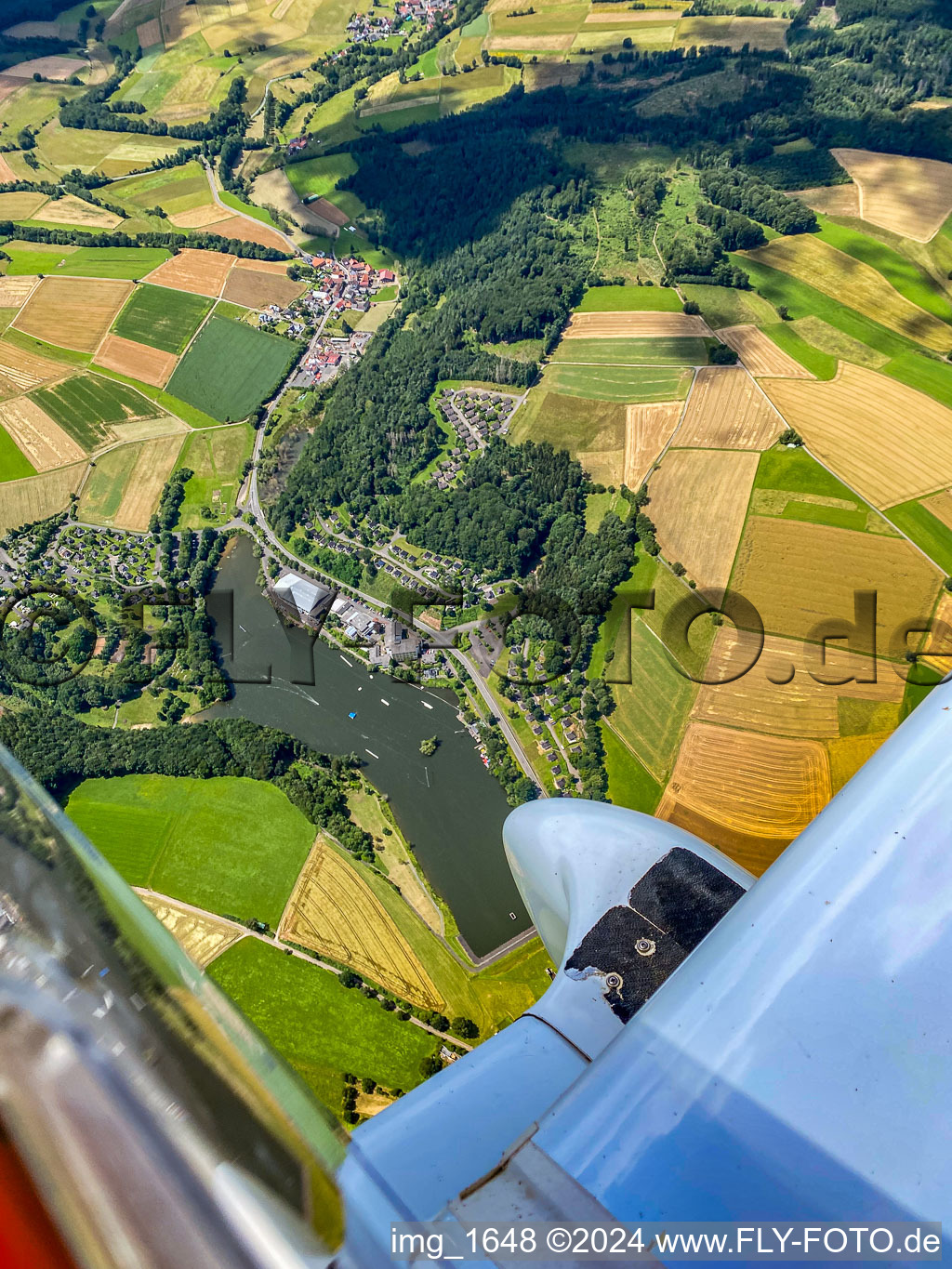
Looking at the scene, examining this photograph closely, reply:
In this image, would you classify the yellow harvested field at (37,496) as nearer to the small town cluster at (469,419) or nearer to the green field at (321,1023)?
the small town cluster at (469,419)

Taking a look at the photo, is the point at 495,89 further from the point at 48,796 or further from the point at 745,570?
the point at 48,796

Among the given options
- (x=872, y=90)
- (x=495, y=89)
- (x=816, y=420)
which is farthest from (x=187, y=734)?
(x=872, y=90)

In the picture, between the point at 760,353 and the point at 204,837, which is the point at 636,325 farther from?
the point at 204,837

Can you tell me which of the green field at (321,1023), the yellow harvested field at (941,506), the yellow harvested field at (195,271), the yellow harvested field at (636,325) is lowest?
the green field at (321,1023)

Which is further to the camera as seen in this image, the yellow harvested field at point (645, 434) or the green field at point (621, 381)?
the green field at point (621, 381)

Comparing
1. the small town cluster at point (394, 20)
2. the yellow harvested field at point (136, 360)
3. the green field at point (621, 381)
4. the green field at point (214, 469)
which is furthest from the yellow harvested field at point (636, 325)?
the small town cluster at point (394, 20)

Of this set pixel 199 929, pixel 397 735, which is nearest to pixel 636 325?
pixel 397 735
